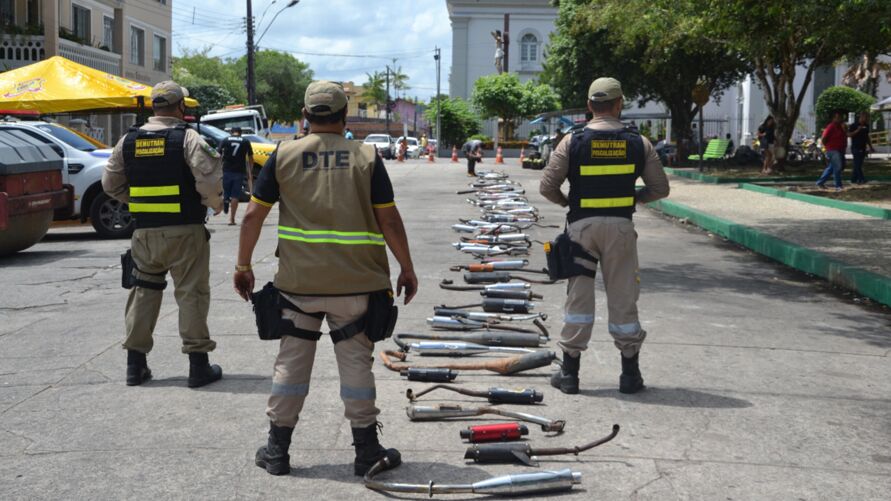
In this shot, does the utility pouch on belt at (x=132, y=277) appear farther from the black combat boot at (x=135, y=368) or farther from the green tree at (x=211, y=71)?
the green tree at (x=211, y=71)

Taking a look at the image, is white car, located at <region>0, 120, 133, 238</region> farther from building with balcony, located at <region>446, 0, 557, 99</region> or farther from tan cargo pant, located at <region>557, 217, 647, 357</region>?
building with balcony, located at <region>446, 0, 557, 99</region>

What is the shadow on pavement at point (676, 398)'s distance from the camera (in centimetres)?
619

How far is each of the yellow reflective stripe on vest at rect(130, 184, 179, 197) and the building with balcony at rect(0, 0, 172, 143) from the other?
28.8 metres

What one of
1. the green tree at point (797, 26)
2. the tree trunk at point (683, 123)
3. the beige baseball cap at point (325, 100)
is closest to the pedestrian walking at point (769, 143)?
the green tree at point (797, 26)

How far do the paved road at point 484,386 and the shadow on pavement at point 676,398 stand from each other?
0.02 meters

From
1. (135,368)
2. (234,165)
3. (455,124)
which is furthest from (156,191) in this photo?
(455,124)

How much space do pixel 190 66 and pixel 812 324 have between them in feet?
242

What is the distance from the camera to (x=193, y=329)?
21.4 ft

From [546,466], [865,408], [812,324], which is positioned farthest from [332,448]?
[812,324]

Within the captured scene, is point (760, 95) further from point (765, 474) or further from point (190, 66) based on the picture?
point (765, 474)

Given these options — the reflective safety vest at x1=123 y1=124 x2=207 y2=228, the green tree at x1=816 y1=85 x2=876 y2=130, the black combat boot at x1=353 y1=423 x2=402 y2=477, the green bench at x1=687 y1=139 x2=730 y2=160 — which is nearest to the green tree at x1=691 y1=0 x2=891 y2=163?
the reflective safety vest at x1=123 y1=124 x2=207 y2=228

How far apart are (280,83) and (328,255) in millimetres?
79877

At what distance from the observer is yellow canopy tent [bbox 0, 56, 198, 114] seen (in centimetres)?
1881

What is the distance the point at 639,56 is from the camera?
41719 mm
